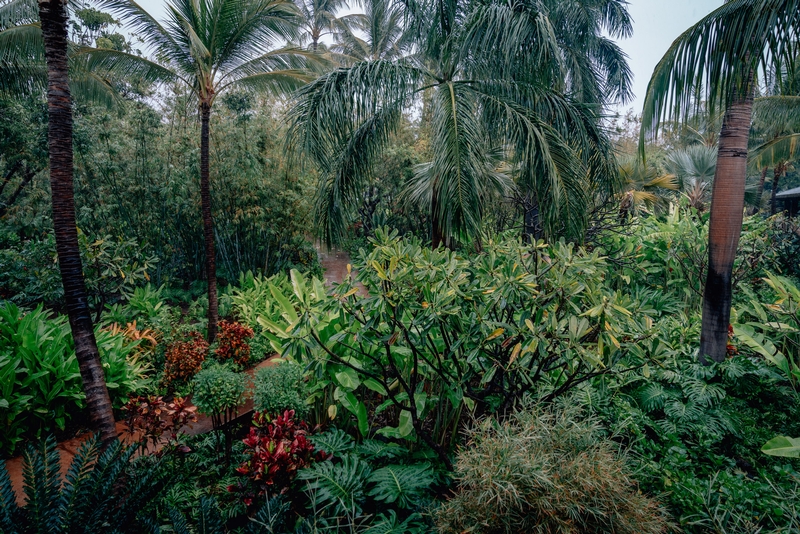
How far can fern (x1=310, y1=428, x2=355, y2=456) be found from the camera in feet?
9.35

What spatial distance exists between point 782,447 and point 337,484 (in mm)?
2510

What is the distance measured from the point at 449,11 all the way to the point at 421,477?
5134 millimetres

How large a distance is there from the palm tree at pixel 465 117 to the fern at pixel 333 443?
2339 millimetres

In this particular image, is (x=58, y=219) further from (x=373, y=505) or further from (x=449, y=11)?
(x=449, y=11)

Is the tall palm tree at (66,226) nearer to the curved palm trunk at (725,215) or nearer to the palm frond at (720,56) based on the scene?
the palm frond at (720,56)

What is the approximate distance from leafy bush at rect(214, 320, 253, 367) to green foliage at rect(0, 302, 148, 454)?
1.07 metres

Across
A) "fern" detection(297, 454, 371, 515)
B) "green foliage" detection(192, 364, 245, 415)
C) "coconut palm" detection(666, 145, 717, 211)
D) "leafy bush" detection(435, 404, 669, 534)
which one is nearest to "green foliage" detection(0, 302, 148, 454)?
"green foliage" detection(192, 364, 245, 415)

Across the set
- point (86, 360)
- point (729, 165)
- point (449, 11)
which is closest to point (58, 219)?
point (86, 360)

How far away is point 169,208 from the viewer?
8.38 meters

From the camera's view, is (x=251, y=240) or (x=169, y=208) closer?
(x=169, y=208)

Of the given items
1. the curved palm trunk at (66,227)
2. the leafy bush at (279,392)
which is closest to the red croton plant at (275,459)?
the leafy bush at (279,392)

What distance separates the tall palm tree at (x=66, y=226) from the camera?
305 cm

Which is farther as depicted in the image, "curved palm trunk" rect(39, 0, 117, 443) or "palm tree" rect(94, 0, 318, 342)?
"palm tree" rect(94, 0, 318, 342)

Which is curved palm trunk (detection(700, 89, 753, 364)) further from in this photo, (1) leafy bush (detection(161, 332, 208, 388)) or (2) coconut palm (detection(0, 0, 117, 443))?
(1) leafy bush (detection(161, 332, 208, 388))
